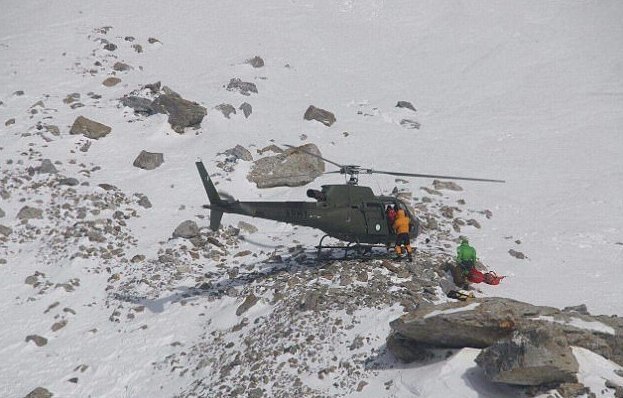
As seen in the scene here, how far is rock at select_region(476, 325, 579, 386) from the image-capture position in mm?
9633

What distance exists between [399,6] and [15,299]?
3859cm

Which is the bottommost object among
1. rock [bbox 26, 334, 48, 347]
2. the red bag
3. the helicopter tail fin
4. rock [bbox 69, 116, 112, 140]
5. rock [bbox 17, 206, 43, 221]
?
rock [bbox 26, 334, 48, 347]

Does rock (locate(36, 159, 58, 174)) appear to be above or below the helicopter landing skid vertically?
Result: below

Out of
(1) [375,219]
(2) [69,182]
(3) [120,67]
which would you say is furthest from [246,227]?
(3) [120,67]

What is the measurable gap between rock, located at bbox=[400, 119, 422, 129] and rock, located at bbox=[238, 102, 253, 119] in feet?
30.0

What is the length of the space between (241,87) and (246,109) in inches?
117

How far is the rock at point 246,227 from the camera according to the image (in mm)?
20938

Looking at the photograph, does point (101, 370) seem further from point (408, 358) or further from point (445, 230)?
point (445, 230)

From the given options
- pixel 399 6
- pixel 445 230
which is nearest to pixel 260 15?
pixel 399 6

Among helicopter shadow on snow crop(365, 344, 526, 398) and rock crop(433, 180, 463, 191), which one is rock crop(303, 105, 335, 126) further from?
helicopter shadow on snow crop(365, 344, 526, 398)

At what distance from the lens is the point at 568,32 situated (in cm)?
4319

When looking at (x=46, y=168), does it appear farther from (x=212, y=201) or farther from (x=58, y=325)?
(x=212, y=201)

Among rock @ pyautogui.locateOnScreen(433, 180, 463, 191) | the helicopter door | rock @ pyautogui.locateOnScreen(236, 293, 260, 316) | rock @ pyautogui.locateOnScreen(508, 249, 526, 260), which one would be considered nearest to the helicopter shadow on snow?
rock @ pyautogui.locateOnScreen(236, 293, 260, 316)

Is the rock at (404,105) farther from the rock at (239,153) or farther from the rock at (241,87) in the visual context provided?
the rock at (239,153)
